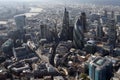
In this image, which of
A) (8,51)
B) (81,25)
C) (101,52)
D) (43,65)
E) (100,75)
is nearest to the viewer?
(100,75)

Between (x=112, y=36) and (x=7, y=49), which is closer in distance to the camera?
(x=7, y=49)

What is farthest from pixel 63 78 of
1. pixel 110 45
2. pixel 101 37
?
pixel 101 37

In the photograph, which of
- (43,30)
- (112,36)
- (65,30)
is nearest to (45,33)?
(43,30)

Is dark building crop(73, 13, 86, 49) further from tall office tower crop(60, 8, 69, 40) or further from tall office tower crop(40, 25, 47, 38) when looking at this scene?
tall office tower crop(40, 25, 47, 38)

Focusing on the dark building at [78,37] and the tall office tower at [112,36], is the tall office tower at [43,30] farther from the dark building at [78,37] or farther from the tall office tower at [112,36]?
the tall office tower at [112,36]

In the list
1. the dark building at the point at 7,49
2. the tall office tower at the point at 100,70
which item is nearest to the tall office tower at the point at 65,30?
the dark building at the point at 7,49

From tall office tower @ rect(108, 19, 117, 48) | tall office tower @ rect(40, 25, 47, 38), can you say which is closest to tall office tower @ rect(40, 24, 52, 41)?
tall office tower @ rect(40, 25, 47, 38)

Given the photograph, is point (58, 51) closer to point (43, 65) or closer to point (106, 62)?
point (43, 65)

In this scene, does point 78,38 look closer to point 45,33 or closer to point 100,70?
point 45,33
